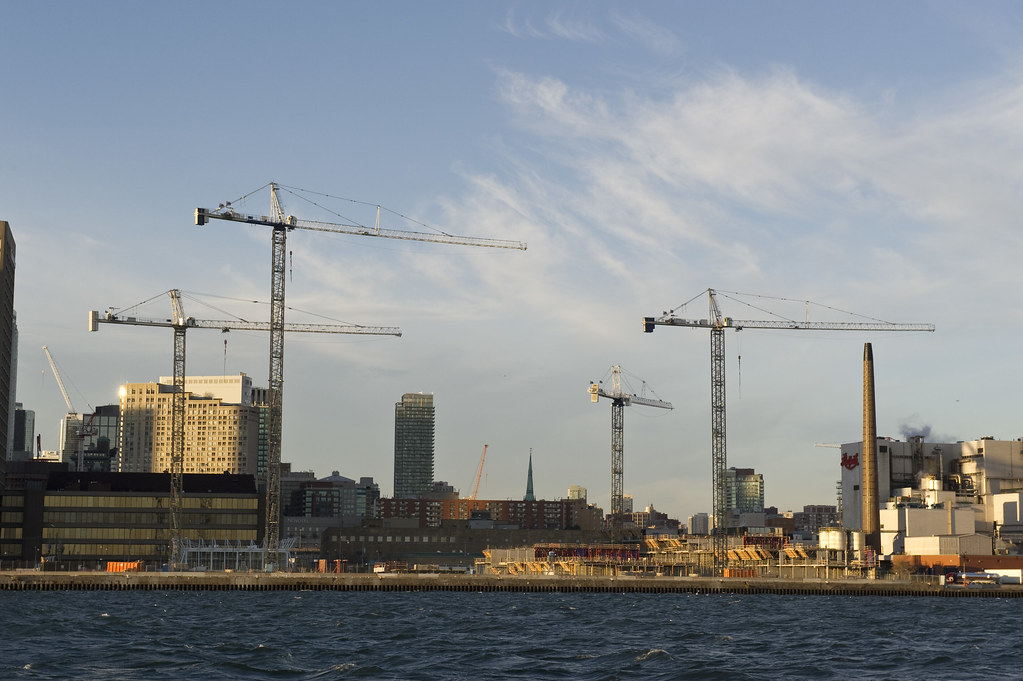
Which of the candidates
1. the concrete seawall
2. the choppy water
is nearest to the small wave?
the choppy water

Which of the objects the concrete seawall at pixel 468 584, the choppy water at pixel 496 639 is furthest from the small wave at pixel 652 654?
the concrete seawall at pixel 468 584

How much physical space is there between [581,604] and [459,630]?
46759 millimetres

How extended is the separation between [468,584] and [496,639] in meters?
89.4

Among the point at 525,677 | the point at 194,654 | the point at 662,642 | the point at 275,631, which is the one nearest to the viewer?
the point at 525,677

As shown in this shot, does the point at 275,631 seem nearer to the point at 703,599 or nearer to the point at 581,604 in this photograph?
the point at 581,604

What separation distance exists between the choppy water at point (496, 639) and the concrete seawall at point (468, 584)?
90.5 feet

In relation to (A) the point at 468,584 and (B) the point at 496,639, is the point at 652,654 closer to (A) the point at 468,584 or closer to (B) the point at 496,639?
(B) the point at 496,639

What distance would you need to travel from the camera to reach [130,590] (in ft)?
591

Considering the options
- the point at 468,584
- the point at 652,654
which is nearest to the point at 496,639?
the point at 652,654

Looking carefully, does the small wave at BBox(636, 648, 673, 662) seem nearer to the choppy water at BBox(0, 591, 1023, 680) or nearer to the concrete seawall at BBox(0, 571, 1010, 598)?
the choppy water at BBox(0, 591, 1023, 680)

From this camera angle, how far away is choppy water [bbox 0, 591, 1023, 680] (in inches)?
3059

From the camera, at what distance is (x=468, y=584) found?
18575 centimetres

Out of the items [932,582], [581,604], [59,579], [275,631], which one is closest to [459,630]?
[275,631]

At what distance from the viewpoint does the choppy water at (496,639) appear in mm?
77688
